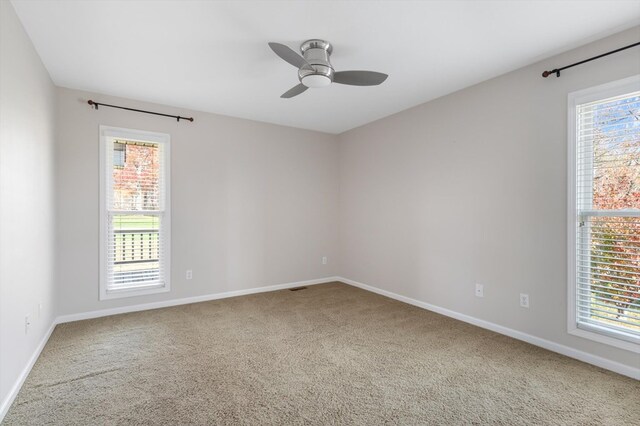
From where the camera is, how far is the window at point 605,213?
2.35 meters

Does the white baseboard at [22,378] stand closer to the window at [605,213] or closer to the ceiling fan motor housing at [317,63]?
the ceiling fan motor housing at [317,63]

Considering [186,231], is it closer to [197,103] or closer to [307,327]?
[197,103]

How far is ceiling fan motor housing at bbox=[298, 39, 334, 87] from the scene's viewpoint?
8.14ft

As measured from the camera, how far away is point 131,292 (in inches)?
151

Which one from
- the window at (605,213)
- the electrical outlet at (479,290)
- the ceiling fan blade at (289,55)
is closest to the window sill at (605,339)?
the window at (605,213)

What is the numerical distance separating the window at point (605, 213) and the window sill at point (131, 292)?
4356 millimetres

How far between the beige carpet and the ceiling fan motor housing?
2305 millimetres

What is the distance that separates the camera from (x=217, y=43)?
2561 mm

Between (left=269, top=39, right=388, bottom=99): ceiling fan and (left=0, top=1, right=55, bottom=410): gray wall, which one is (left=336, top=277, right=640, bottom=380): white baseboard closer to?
(left=269, top=39, right=388, bottom=99): ceiling fan

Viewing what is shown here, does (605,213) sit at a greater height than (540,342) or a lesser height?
greater

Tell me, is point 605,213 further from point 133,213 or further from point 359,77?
point 133,213

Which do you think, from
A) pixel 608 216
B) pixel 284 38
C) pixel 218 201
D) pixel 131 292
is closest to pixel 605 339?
pixel 608 216

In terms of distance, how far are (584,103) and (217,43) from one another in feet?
9.94

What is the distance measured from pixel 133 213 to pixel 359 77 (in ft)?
10.2
